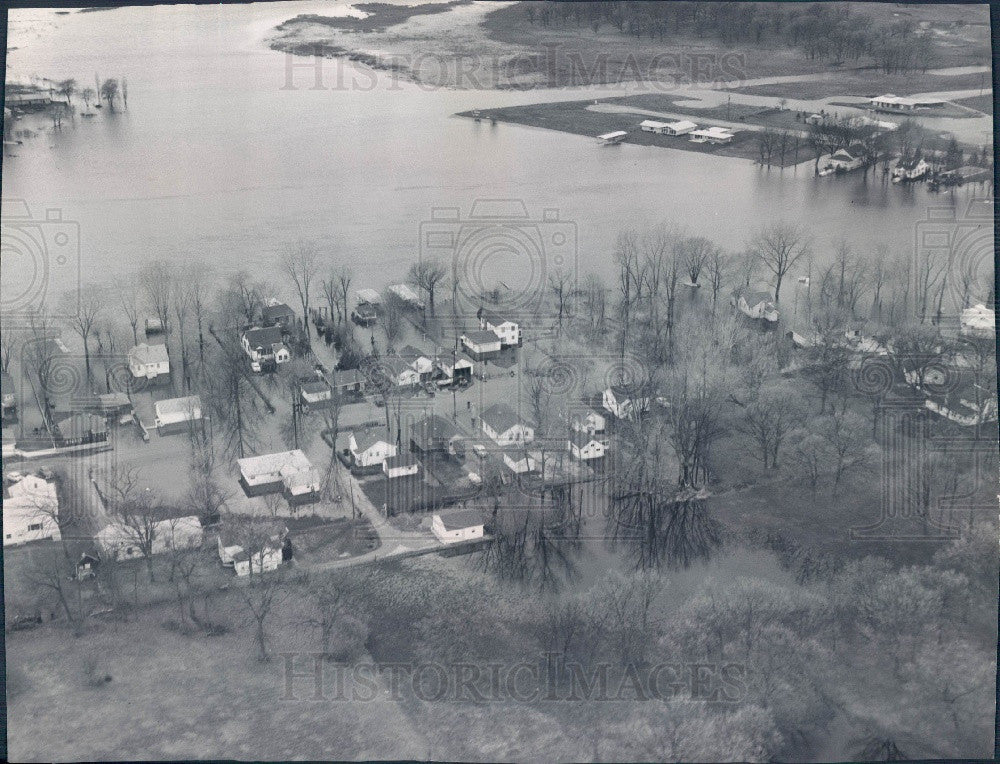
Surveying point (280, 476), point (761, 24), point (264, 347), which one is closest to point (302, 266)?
point (264, 347)

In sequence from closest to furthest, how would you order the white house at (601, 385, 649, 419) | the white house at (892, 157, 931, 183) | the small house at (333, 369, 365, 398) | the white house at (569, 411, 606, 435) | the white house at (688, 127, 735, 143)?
the white house at (569, 411, 606, 435), the white house at (601, 385, 649, 419), the small house at (333, 369, 365, 398), the white house at (892, 157, 931, 183), the white house at (688, 127, 735, 143)

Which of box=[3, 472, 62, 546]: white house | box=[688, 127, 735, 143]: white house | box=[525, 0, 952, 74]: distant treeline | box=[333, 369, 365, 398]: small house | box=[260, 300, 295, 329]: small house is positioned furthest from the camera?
box=[688, 127, 735, 143]: white house

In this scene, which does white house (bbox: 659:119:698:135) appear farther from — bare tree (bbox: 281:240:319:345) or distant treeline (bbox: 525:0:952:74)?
bare tree (bbox: 281:240:319:345)

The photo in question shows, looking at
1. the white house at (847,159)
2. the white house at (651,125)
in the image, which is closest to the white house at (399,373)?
the white house at (651,125)

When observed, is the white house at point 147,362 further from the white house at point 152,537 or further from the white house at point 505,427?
the white house at point 505,427

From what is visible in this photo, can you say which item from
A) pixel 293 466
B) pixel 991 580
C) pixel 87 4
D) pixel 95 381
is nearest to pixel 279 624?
pixel 293 466

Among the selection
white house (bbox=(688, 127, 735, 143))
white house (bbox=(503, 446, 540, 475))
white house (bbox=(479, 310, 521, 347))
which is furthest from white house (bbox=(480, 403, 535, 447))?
white house (bbox=(688, 127, 735, 143))

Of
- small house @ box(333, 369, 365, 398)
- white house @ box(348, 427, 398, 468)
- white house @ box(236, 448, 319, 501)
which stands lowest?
white house @ box(236, 448, 319, 501)

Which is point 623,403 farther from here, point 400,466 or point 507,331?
point 400,466
